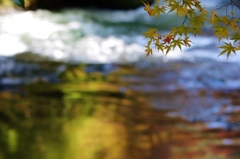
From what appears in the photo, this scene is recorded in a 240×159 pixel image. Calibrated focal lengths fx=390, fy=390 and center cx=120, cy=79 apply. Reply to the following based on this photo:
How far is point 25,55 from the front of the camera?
533 cm

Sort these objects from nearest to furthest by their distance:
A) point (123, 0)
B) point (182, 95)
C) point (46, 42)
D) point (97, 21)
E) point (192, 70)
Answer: point (182, 95) < point (192, 70) < point (46, 42) < point (97, 21) < point (123, 0)

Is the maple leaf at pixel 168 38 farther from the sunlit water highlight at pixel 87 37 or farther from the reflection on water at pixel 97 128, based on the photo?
the sunlit water highlight at pixel 87 37

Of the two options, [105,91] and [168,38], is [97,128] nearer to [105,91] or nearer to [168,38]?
[105,91]

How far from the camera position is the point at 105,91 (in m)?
4.39

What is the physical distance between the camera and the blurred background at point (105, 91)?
10.8 ft

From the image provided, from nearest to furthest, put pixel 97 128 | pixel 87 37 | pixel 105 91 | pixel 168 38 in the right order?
1. pixel 168 38
2. pixel 97 128
3. pixel 105 91
4. pixel 87 37

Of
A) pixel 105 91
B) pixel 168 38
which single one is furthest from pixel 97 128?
pixel 168 38

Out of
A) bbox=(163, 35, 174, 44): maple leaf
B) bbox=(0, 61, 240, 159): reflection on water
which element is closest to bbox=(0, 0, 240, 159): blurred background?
bbox=(0, 61, 240, 159): reflection on water

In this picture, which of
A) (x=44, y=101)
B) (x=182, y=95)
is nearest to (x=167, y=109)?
(x=182, y=95)

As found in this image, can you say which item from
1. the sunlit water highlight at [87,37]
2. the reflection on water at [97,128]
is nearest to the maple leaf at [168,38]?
the reflection on water at [97,128]

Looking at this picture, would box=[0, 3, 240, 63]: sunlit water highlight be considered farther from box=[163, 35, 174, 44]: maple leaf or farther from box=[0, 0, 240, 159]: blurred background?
box=[163, 35, 174, 44]: maple leaf

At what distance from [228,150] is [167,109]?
94cm

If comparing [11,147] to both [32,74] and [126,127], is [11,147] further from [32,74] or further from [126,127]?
[32,74]

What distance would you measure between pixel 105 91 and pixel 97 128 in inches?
35.1
